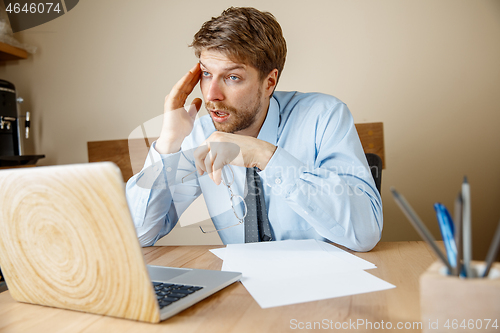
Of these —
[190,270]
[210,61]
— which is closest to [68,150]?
[210,61]

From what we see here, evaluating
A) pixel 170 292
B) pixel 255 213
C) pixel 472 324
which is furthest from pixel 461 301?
pixel 255 213

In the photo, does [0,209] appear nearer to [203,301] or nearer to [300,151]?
[203,301]

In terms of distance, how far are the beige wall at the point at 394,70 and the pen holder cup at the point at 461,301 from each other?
1706 millimetres

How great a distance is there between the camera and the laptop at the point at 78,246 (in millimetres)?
430

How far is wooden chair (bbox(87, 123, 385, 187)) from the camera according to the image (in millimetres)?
1228

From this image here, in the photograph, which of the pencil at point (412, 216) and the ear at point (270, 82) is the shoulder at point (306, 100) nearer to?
the ear at point (270, 82)

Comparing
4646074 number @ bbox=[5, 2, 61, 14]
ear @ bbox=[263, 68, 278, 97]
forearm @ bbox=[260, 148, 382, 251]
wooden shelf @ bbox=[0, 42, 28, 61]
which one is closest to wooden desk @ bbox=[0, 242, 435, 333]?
forearm @ bbox=[260, 148, 382, 251]

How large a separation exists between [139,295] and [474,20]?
2078 mm

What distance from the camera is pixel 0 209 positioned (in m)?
0.52

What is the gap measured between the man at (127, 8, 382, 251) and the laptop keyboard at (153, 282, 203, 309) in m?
0.39

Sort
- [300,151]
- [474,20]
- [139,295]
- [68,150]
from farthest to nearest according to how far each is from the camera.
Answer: [68,150] → [474,20] → [300,151] → [139,295]

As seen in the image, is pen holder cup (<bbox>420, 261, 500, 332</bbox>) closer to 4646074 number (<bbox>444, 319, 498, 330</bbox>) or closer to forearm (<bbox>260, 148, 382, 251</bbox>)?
4646074 number (<bbox>444, 319, 498, 330</bbox>)

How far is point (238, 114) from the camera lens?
4.19 ft

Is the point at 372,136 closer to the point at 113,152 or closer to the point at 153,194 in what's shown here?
the point at 153,194
